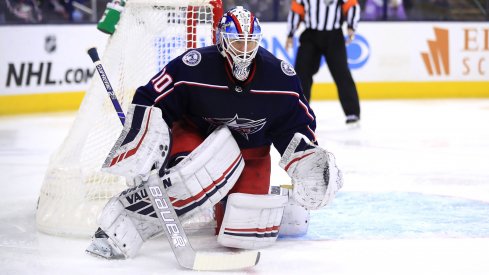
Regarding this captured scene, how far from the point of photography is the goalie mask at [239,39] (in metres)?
3.00

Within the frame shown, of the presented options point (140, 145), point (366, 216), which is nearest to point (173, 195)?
point (140, 145)

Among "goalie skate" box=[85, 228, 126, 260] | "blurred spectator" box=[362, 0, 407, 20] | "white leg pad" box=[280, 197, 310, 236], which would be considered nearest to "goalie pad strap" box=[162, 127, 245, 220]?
"goalie skate" box=[85, 228, 126, 260]

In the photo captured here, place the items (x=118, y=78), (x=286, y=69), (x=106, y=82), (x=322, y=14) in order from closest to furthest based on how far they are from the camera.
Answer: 1. (x=286, y=69)
2. (x=106, y=82)
3. (x=118, y=78)
4. (x=322, y=14)

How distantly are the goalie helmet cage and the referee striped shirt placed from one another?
3435 mm

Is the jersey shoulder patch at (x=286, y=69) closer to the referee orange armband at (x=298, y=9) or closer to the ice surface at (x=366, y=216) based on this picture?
the ice surface at (x=366, y=216)

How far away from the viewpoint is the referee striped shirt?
721 cm

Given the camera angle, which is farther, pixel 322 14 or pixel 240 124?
pixel 322 14

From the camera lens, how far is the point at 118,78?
3756 millimetres

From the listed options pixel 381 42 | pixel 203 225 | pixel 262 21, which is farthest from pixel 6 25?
pixel 203 225

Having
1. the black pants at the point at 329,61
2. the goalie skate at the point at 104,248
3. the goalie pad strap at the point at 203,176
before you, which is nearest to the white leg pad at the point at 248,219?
the goalie pad strap at the point at 203,176

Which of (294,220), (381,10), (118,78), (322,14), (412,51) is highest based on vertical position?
(118,78)

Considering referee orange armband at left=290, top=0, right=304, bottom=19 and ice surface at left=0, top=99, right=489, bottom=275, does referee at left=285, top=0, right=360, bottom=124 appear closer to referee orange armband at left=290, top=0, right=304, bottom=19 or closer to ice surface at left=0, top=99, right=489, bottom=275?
referee orange armband at left=290, top=0, right=304, bottom=19

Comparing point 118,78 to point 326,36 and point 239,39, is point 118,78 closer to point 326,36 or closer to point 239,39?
point 239,39

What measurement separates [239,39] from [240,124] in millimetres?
339
